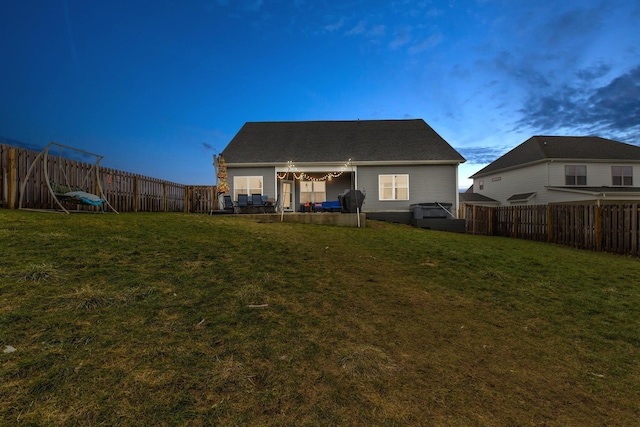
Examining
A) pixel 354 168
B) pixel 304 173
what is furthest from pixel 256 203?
pixel 354 168

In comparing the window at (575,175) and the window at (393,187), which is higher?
A: the window at (575,175)

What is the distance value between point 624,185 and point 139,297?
33.2 m

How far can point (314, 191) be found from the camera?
64.9 feet

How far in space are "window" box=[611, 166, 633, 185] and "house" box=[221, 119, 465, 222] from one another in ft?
52.8

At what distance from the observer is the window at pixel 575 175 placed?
23.3 m

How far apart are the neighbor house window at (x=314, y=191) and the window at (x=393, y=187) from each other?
3.83m

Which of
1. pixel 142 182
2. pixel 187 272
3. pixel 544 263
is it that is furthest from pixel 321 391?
pixel 142 182

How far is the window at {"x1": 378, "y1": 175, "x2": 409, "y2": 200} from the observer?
1792cm

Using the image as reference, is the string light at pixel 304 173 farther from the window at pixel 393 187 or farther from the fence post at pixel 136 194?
the fence post at pixel 136 194

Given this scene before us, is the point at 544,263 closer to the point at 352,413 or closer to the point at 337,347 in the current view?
the point at 337,347

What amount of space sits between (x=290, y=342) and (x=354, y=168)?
1570cm

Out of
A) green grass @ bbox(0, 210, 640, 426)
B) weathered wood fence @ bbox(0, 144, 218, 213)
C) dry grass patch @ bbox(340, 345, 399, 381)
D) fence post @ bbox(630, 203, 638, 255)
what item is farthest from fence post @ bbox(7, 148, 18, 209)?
fence post @ bbox(630, 203, 638, 255)

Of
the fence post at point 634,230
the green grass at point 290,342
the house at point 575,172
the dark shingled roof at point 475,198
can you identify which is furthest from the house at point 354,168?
the green grass at point 290,342

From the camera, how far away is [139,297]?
3.41 meters
